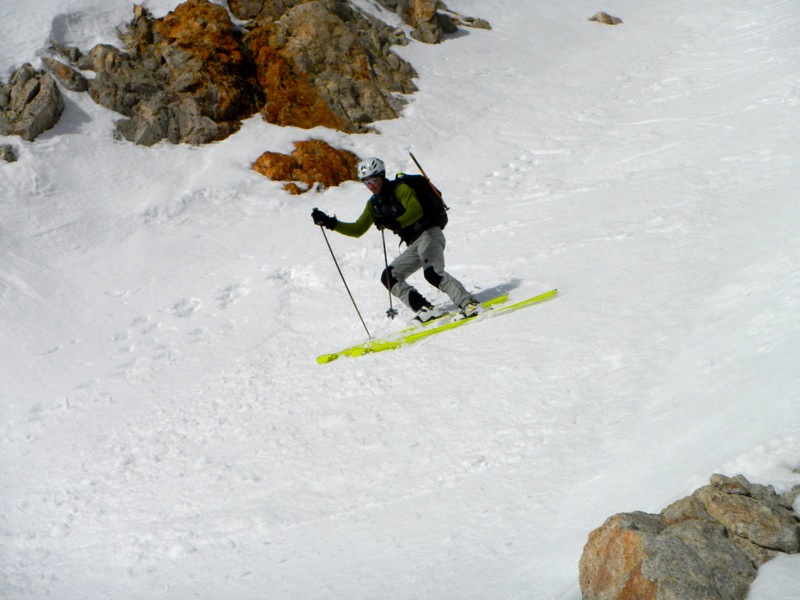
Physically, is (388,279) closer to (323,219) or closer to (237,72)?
(323,219)

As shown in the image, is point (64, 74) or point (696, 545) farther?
point (64, 74)

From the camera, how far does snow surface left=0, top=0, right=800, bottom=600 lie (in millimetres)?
4598

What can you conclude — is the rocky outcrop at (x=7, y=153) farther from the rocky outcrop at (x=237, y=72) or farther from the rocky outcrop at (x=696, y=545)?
the rocky outcrop at (x=696, y=545)

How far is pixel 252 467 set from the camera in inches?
235

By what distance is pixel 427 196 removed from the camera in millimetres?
7797

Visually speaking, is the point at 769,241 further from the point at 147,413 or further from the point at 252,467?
the point at 147,413

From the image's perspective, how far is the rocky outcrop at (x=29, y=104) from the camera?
41.7ft

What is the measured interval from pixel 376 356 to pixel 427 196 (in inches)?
77.9

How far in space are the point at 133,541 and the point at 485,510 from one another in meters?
2.83

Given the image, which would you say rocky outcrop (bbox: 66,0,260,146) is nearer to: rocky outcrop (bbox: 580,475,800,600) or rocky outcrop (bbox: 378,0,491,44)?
rocky outcrop (bbox: 378,0,491,44)

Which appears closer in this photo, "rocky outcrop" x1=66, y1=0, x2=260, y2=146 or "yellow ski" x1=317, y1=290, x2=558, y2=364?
"yellow ski" x1=317, y1=290, x2=558, y2=364

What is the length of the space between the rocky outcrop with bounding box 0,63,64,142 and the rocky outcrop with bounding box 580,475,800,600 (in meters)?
13.3

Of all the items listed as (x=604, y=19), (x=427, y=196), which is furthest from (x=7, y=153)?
(x=604, y=19)

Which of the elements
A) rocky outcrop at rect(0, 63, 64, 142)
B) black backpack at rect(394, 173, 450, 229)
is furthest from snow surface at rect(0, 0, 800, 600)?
black backpack at rect(394, 173, 450, 229)
